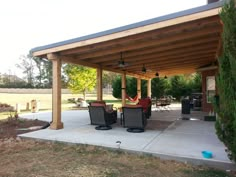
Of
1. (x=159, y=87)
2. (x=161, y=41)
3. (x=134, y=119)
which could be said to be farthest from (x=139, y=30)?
(x=159, y=87)

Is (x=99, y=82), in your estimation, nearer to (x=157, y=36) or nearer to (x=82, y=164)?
(x=157, y=36)

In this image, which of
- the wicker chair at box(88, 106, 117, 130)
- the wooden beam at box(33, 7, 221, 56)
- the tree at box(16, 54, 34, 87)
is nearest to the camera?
the wooden beam at box(33, 7, 221, 56)

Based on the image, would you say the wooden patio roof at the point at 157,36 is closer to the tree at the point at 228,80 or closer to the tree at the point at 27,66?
the tree at the point at 228,80

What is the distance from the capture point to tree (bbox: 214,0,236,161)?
3.26 meters

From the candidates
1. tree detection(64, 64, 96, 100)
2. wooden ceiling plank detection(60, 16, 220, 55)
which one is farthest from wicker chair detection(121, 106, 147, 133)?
tree detection(64, 64, 96, 100)

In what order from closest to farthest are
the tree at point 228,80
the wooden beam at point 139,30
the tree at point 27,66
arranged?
the tree at point 228,80
the wooden beam at point 139,30
the tree at point 27,66

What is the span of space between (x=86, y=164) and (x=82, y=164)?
0.07m

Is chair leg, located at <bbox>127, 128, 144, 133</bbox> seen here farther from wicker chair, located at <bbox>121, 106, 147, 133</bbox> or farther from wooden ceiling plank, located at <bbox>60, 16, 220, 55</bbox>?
wooden ceiling plank, located at <bbox>60, 16, 220, 55</bbox>

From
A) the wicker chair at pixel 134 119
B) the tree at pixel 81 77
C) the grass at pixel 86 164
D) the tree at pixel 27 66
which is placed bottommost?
the grass at pixel 86 164

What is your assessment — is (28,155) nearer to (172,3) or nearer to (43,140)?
(43,140)

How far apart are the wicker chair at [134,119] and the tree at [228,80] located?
3.07 m

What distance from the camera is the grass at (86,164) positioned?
3725mm

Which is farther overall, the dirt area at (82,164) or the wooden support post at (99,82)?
the wooden support post at (99,82)

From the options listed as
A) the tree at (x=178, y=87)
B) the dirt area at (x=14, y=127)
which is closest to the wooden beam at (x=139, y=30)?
the dirt area at (x=14, y=127)
